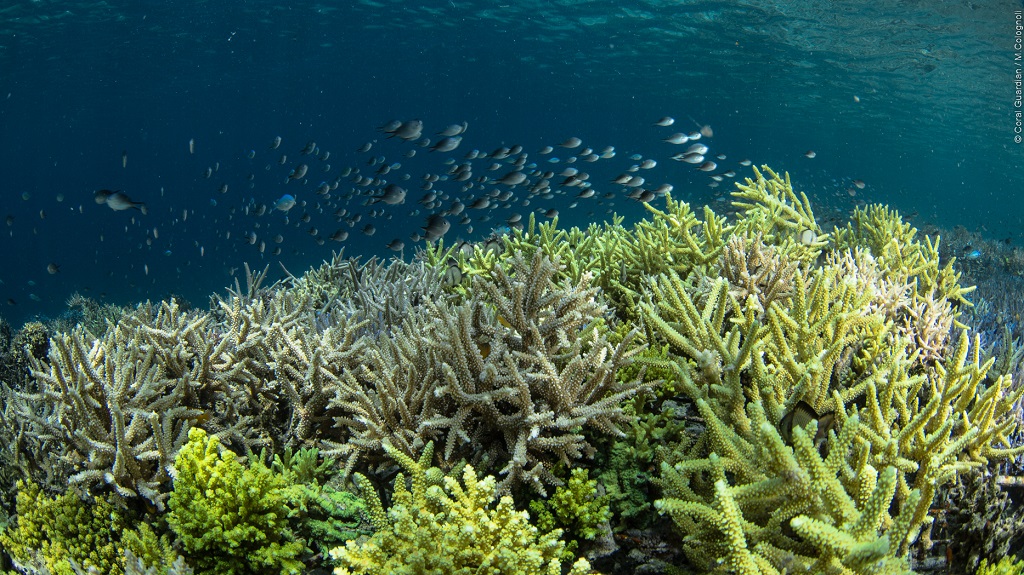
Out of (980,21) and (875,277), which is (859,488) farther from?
(980,21)

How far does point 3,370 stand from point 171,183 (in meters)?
149

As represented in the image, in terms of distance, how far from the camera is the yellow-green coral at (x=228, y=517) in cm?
283

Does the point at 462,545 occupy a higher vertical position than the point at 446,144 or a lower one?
lower

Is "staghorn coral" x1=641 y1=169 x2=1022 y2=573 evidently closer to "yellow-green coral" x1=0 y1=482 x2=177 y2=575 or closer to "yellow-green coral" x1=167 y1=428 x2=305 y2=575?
"yellow-green coral" x1=167 y1=428 x2=305 y2=575

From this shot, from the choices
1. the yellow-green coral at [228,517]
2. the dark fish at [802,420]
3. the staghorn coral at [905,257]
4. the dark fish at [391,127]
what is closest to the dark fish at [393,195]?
the dark fish at [391,127]

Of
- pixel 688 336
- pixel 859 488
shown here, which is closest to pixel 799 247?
pixel 688 336

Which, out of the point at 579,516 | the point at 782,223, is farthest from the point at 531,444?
the point at 782,223

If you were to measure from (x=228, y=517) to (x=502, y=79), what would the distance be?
51482mm

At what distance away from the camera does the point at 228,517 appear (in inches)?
111

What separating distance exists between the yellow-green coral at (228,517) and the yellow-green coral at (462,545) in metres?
0.69

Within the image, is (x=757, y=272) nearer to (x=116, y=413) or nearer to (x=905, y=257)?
(x=905, y=257)

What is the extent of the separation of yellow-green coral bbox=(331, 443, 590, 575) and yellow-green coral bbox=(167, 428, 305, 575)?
2.26 ft

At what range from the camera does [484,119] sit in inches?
2975

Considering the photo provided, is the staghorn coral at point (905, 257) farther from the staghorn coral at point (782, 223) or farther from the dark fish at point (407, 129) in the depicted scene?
the dark fish at point (407, 129)
